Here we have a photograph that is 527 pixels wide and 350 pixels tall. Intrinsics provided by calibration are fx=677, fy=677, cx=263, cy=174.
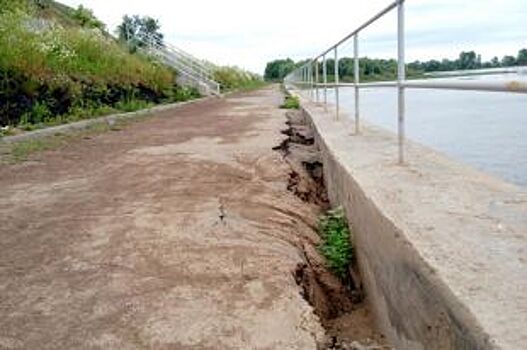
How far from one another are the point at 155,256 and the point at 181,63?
23.4 metres

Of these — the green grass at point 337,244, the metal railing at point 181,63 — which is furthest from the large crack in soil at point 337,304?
the metal railing at point 181,63

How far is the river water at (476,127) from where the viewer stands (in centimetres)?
481

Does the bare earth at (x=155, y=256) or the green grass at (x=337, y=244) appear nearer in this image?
the bare earth at (x=155, y=256)

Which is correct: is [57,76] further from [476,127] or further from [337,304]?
[337,304]

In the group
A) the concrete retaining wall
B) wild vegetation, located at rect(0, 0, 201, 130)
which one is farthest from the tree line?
wild vegetation, located at rect(0, 0, 201, 130)

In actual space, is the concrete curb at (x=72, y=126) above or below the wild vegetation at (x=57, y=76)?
below

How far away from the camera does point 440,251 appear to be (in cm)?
242

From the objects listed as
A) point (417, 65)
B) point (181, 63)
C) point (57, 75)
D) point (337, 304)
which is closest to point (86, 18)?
point (181, 63)

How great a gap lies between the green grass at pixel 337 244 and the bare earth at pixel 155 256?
4.5 inches

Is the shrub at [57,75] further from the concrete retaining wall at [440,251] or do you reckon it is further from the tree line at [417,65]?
the concrete retaining wall at [440,251]

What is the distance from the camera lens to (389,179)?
3.93 meters

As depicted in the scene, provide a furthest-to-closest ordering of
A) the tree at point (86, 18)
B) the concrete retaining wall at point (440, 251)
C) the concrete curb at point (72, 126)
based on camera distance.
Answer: the tree at point (86, 18)
the concrete curb at point (72, 126)
the concrete retaining wall at point (440, 251)

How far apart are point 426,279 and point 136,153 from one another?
5638 millimetres

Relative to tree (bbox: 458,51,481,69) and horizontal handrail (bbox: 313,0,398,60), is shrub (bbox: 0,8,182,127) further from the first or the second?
tree (bbox: 458,51,481,69)
